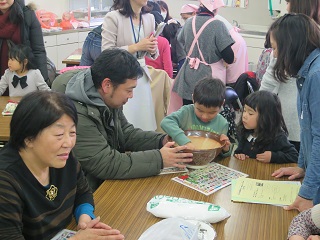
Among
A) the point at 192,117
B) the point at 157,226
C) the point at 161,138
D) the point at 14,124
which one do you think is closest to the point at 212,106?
the point at 192,117

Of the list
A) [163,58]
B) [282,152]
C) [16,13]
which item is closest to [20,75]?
[16,13]

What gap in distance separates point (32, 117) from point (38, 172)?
0.20 meters

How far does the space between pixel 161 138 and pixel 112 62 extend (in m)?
0.53

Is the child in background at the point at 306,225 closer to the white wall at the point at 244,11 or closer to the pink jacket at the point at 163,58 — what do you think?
the pink jacket at the point at 163,58

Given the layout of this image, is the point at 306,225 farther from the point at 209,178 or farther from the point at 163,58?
the point at 163,58

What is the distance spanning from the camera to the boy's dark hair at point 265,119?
2059 millimetres

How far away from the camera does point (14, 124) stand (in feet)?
3.92

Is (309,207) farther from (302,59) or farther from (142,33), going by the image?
(142,33)

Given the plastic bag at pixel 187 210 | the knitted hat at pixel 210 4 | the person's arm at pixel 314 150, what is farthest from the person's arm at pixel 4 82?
the person's arm at pixel 314 150

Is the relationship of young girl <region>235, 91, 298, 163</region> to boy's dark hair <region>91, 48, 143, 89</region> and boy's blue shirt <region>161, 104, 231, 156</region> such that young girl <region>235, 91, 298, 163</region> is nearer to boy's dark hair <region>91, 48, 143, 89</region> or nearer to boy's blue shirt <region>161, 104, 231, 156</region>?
boy's blue shirt <region>161, 104, 231, 156</region>

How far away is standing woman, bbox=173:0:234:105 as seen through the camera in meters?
3.00

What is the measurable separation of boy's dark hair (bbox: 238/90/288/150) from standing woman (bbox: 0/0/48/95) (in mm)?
1822

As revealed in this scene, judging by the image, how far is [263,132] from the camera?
2064 millimetres

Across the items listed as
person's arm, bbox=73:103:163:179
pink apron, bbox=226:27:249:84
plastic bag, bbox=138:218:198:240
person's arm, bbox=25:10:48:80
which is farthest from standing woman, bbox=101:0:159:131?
plastic bag, bbox=138:218:198:240
